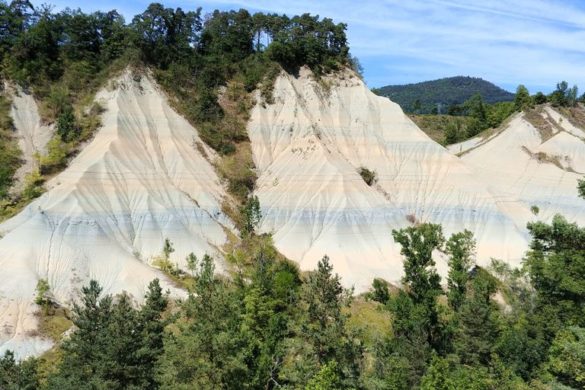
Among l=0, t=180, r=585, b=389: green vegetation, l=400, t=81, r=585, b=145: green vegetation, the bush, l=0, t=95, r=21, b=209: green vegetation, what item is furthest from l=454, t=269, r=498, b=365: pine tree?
l=400, t=81, r=585, b=145: green vegetation

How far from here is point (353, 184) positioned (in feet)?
177

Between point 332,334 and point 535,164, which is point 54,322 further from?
point 535,164

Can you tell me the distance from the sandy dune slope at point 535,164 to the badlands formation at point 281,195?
0.25m

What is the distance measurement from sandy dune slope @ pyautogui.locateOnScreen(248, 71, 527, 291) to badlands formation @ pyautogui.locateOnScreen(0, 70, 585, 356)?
140 millimetres

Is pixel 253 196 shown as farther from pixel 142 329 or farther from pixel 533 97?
pixel 533 97

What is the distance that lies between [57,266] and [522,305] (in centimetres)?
3633

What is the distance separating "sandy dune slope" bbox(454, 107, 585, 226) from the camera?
6419cm

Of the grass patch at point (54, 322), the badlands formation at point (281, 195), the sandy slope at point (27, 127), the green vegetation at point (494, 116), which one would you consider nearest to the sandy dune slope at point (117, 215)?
the badlands formation at point (281, 195)

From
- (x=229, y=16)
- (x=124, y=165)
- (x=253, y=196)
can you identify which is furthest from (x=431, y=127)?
(x=124, y=165)

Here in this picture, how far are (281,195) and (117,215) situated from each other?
53.2 ft

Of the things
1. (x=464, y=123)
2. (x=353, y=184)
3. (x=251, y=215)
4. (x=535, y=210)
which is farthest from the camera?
(x=464, y=123)

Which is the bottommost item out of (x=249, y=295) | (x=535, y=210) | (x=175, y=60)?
(x=535, y=210)

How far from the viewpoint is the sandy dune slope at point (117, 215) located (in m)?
37.7

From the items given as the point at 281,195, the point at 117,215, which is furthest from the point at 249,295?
the point at 281,195
